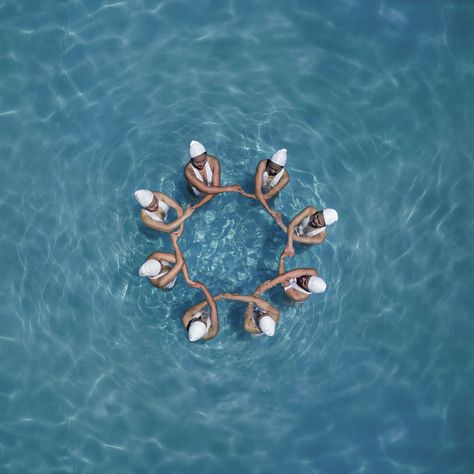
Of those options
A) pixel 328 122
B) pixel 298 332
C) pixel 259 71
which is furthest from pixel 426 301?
pixel 259 71

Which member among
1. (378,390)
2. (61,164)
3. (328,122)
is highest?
(328,122)

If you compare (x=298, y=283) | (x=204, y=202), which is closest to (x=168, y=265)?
(x=204, y=202)

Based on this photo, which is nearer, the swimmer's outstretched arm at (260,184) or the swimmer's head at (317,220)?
the swimmer's head at (317,220)

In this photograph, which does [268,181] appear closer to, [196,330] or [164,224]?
[164,224]

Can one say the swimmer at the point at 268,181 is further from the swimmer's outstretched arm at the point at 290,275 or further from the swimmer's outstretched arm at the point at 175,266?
the swimmer's outstretched arm at the point at 175,266

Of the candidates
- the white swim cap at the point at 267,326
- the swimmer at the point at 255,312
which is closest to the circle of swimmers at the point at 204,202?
the swimmer at the point at 255,312

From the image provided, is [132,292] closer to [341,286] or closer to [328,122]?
[341,286]
